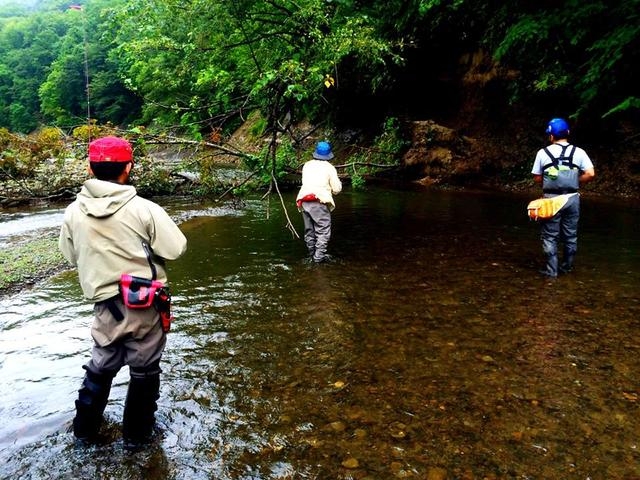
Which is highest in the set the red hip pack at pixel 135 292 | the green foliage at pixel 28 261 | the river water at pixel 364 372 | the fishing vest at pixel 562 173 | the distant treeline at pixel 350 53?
the distant treeline at pixel 350 53

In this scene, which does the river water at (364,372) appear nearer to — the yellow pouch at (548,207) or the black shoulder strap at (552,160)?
the yellow pouch at (548,207)

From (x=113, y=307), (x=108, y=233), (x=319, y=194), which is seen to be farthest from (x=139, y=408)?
(x=319, y=194)

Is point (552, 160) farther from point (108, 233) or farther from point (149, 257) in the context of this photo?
point (108, 233)

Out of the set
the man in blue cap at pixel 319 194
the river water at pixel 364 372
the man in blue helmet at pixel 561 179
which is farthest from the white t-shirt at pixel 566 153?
the man in blue cap at pixel 319 194

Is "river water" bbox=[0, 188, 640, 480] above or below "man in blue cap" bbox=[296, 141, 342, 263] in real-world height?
below

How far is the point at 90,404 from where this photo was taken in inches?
132

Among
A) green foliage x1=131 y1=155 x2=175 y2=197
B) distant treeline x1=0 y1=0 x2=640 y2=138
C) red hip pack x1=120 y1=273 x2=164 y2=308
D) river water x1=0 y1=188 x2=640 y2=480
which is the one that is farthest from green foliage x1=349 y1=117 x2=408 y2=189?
red hip pack x1=120 y1=273 x2=164 y2=308

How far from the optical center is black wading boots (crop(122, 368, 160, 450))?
3.38 meters

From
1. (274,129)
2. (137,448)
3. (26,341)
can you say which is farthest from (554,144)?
(26,341)

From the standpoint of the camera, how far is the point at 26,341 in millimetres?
5395

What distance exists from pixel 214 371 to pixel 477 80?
54.7ft

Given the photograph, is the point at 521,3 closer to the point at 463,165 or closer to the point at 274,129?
the point at 463,165

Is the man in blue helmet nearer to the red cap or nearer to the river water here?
the river water

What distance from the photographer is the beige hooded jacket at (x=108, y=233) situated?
3.30 metres
